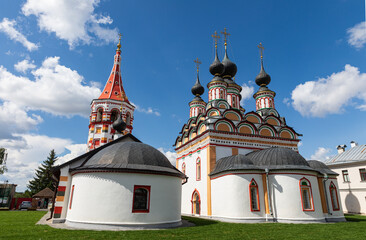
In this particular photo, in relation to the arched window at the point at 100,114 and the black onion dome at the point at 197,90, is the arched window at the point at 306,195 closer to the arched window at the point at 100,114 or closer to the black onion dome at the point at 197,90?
the black onion dome at the point at 197,90

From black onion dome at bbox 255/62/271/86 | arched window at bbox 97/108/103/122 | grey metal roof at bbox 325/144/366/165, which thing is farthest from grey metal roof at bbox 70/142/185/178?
grey metal roof at bbox 325/144/366/165

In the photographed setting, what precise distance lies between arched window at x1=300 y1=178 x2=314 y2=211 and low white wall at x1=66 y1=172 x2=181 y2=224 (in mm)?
7205

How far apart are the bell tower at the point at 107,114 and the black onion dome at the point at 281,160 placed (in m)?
12.0

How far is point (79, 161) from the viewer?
12.0 metres

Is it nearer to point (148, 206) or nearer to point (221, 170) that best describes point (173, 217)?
point (148, 206)

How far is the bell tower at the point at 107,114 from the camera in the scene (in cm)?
2082

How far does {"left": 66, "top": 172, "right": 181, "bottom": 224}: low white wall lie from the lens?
30.6 feet

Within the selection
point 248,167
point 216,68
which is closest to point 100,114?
point 216,68

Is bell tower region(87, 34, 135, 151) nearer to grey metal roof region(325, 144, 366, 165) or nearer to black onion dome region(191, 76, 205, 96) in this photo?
black onion dome region(191, 76, 205, 96)

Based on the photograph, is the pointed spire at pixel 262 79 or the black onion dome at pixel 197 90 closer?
the pointed spire at pixel 262 79

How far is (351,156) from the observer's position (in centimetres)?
2186

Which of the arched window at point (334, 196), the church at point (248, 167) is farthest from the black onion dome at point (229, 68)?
the arched window at point (334, 196)

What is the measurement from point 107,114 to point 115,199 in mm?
12892

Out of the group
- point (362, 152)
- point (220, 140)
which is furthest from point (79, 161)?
point (362, 152)
